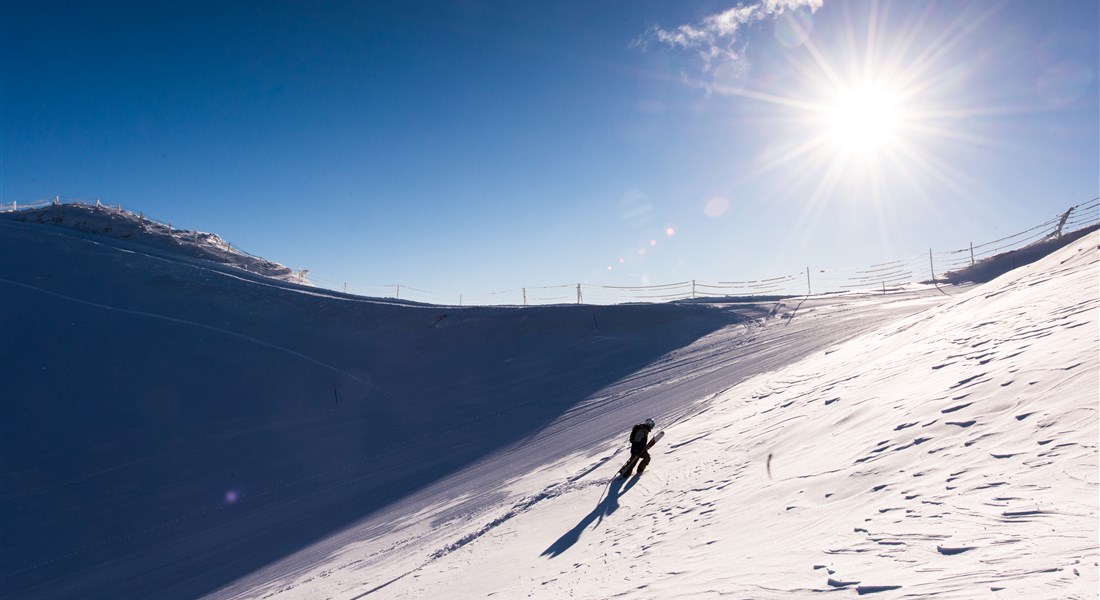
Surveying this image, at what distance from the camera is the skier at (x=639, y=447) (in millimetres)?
8672

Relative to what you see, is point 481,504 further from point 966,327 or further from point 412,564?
point 966,327

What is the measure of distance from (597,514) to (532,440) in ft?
18.9

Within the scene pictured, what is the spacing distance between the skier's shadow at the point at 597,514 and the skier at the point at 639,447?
0.61ft

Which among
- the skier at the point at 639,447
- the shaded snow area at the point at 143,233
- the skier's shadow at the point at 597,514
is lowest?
the skier's shadow at the point at 597,514

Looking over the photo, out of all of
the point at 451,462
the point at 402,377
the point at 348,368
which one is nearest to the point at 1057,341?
the point at 451,462

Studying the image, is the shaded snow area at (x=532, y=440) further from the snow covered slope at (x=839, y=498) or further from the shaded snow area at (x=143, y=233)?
the shaded snow area at (x=143, y=233)

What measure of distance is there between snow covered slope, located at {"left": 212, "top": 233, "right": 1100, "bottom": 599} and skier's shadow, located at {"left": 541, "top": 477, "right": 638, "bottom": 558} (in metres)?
0.04

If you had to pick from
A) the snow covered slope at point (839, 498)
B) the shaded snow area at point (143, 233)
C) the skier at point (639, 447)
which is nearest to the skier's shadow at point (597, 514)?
the snow covered slope at point (839, 498)

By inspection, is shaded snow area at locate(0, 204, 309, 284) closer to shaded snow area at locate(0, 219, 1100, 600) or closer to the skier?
shaded snow area at locate(0, 219, 1100, 600)

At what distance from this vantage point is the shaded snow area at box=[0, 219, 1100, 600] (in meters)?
4.19

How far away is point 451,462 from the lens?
13.4m

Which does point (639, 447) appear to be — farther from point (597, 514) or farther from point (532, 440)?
point (532, 440)

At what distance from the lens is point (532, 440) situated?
13422 mm

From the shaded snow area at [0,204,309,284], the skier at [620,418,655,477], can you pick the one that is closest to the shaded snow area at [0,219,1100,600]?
the skier at [620,418,655,477]
